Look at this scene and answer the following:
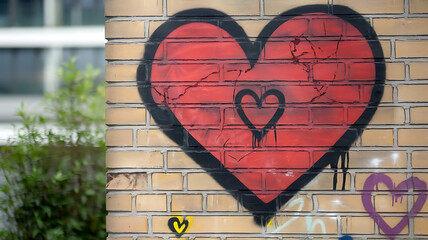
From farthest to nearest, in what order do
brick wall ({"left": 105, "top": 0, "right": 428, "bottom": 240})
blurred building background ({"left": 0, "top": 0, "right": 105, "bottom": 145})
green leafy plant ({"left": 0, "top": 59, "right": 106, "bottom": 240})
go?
1. blurred building background ({"left": 0, "top": 0, "right": 105, "bottom": 145})
2. green leafy plant ({"left": 0, "top": 59, "right": 106, "bottom": 240})
3. brick wall ({"left": 105, "top": 0, "right": 428, "bottom": 240})

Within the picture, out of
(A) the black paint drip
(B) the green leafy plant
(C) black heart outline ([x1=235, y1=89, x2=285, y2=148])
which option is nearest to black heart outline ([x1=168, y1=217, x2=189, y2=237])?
(C) black heart outline ([x1=235, y1=89, x2=285, y2=148])

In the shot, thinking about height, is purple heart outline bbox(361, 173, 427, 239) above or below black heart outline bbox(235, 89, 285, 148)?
below

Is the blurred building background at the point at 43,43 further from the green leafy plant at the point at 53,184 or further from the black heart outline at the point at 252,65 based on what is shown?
the black heart outline at the point at 252,65

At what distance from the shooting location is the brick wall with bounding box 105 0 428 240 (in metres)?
1.73

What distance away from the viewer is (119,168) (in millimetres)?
1747

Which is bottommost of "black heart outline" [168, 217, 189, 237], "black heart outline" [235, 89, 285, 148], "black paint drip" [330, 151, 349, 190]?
"black heart outline" [168, 217, 189, 237]

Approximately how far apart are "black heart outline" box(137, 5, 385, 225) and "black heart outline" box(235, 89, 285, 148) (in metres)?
0.13

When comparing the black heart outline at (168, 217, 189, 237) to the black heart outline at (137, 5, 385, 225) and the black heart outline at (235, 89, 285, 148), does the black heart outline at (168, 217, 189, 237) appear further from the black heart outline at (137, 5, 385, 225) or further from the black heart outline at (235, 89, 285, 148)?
the black heart outline at (235, 89, 285, 148)

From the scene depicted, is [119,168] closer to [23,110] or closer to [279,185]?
[279,185]

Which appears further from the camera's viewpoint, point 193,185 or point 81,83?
point 81,83

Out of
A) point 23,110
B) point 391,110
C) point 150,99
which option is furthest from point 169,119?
point 23,110

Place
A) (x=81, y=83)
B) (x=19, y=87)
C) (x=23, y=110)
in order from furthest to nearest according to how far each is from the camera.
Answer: (x=19, y=87)
(x=81, y=83)
(x=23, y=110)

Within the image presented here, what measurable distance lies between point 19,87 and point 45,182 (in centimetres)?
570

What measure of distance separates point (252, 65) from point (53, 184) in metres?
1.44
